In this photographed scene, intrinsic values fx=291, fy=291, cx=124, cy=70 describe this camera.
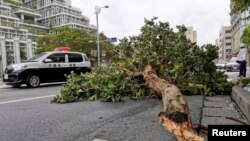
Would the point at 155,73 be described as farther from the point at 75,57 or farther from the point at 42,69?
the point at 75,57

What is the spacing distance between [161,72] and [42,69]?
6.79 meters

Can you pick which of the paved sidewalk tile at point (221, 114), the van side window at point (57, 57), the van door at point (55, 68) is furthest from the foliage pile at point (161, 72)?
the van side window at point (57, 57)

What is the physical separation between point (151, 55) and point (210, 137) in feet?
14.1

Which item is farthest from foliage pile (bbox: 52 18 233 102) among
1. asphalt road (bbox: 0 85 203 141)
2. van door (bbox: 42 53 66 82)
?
van door (bbox: 42 53 66 82)

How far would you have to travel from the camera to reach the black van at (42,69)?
11404 mm

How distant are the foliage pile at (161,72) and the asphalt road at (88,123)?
3.26 feet

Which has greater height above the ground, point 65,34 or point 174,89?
point 65,34

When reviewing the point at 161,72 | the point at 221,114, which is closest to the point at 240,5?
the point at 161,72

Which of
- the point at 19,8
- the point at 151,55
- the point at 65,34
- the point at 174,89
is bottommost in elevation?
the point at 174,89

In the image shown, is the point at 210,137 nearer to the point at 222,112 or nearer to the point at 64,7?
the point at 222,112

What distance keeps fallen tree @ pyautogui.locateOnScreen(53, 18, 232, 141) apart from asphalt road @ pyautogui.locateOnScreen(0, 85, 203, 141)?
0.91m

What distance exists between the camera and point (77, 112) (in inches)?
201

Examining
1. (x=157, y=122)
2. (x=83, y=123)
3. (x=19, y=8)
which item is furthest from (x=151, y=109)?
(x=19, y=8)

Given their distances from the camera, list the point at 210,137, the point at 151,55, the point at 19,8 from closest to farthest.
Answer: the point at 210,137, the point at 151,55, the point at 19,8
